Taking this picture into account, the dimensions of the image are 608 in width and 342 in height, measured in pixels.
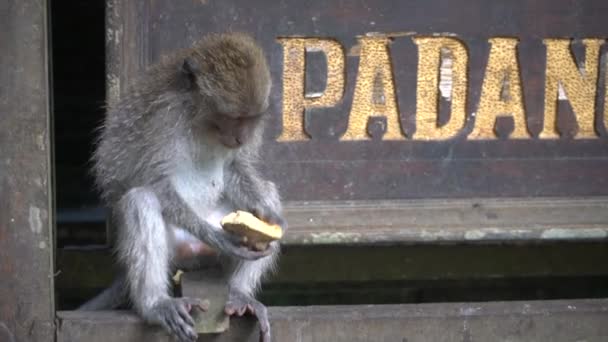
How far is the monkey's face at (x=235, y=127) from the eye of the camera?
4625mm

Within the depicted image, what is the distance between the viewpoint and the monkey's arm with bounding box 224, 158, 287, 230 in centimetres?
485

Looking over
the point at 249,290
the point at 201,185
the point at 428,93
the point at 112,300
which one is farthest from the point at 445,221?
the point at 112,300

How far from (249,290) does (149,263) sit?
1.42ft

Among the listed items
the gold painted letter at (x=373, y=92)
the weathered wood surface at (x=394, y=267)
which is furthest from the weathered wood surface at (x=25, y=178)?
the gold painted letter at (x=373, y=92)

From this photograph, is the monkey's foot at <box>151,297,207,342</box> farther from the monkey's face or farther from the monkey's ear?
the monkey's ear

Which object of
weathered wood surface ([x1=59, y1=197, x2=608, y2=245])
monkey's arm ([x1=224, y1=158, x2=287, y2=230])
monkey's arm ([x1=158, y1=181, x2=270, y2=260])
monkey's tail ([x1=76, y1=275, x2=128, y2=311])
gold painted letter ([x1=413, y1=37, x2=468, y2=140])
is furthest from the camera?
gold painted letter ([x1=413, y1=37, x2=468, y2=140])

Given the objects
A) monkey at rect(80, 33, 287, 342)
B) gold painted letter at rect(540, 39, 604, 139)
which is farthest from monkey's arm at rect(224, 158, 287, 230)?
gold painted letter at rect(540, 39, 604, 139)

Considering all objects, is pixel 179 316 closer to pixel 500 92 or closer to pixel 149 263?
pixel 149 263

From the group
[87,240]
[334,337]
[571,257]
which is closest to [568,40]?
[571,257]

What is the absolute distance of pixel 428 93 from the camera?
17.5ft

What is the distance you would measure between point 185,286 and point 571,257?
2.11 metres

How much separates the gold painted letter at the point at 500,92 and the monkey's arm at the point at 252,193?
0.94 metres

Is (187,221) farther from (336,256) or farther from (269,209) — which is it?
(336,256)

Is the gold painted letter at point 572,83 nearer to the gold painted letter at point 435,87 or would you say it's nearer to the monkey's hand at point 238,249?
the gold painted letter at point 435,87
